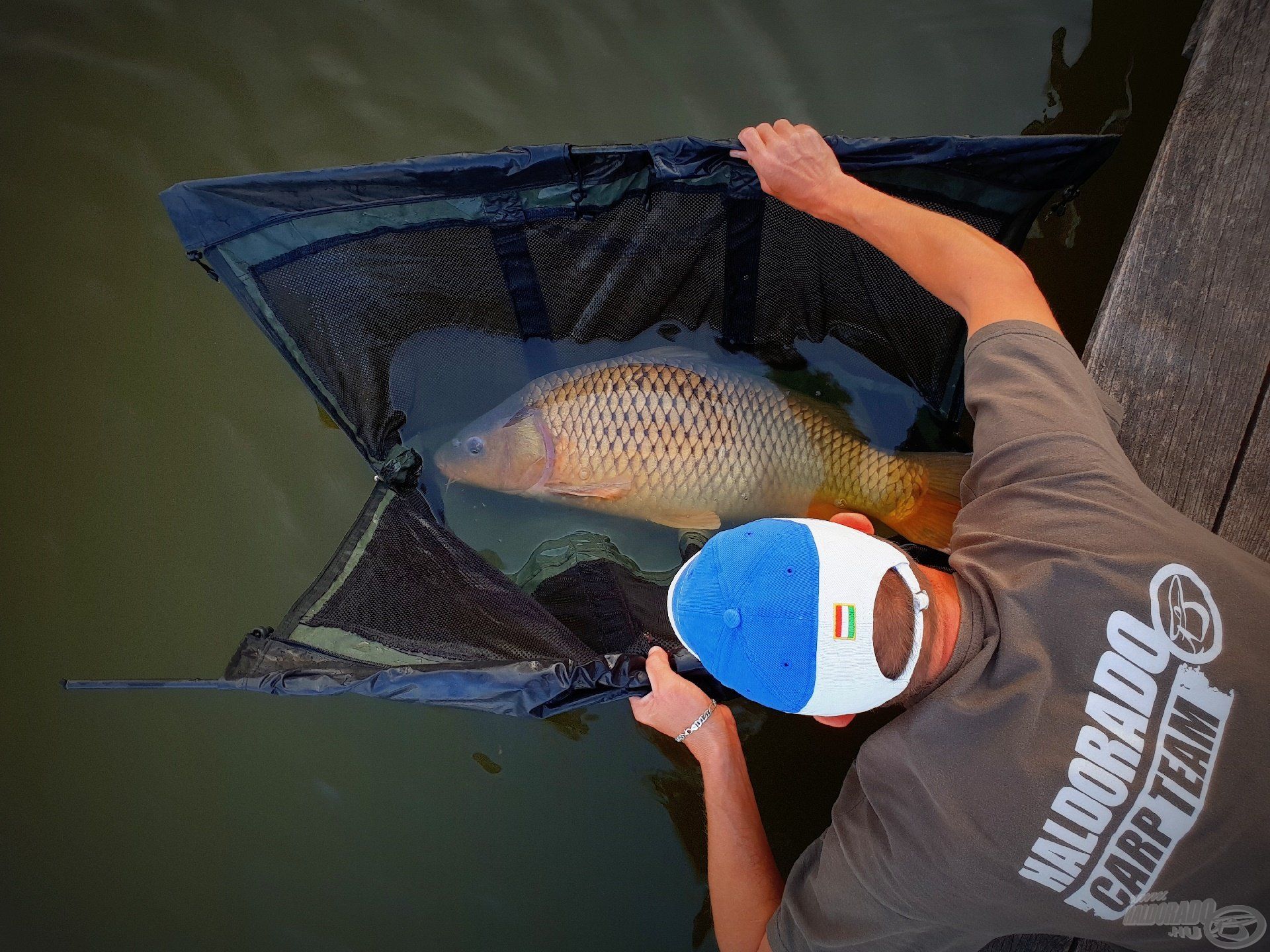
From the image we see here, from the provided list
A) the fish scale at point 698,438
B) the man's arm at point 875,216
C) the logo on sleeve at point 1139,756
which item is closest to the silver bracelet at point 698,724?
the logo on sleeve at point 1139,756

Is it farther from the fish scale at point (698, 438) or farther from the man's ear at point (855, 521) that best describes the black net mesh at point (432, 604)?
the man's ear at point (855, 521)

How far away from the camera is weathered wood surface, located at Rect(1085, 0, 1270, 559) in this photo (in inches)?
60.2

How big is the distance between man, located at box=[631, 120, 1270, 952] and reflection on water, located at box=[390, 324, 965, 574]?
0.78 meters

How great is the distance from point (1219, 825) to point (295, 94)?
269cm

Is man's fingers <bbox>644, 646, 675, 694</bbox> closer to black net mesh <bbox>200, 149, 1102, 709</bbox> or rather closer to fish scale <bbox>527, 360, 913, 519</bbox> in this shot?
black net mesh <bbox>200, 149, 1102, 709</bbox>

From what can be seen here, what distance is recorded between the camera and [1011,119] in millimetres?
2188

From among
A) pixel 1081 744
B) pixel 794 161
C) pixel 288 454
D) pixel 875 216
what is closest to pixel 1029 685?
pixel 1081 744

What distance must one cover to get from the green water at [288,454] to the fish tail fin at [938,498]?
1.89ft

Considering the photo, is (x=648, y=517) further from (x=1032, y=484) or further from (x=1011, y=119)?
(x=1011, y=119)

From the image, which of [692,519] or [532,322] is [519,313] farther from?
[692,519]

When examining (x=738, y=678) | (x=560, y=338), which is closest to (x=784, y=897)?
(x=738, y=678)

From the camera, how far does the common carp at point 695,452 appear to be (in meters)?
1.86

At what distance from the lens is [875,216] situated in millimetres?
1399

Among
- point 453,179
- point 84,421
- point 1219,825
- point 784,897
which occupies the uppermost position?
point 453,179
